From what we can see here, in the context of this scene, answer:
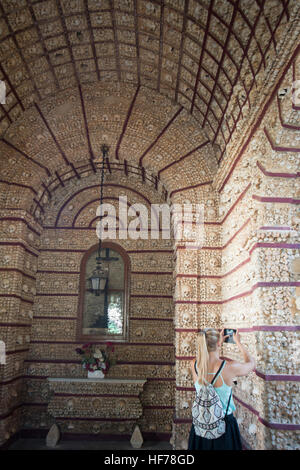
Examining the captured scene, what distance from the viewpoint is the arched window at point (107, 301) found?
732 cm

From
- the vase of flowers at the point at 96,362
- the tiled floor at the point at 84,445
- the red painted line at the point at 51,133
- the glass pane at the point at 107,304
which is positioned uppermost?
the red painted line at the point at 51,133

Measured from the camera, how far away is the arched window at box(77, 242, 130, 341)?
7.32 m

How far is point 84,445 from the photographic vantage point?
6.36 metres

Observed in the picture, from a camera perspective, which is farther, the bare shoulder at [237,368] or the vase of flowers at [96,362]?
the vase of flowers at [96,362]

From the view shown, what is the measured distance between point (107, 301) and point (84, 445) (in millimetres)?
2532

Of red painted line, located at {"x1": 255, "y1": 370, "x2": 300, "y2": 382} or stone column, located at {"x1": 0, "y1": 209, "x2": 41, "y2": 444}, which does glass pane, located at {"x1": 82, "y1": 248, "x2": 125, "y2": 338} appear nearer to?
stone column, located at {"x1": 0, "y1": 209, "x2": 41, "y2": 444}

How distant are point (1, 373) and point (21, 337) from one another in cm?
84

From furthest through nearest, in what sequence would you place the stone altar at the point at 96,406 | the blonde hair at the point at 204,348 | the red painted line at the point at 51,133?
1. the stone altar at the point at 96,406
2. the red painted line at the point at 51,133
3. the blonde hair at the point at 204,348

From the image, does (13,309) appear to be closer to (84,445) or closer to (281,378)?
(84,445)

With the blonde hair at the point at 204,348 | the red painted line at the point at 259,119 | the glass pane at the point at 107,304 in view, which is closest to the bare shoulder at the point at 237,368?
the blonde hair at the point at 204,348

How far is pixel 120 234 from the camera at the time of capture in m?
7.75

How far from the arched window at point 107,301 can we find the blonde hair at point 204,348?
165 inches

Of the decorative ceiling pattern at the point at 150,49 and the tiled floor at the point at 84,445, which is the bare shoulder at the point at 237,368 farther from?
the tiled floor at the point at 84,445

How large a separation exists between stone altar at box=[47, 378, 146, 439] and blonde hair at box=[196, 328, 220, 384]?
3923mm
